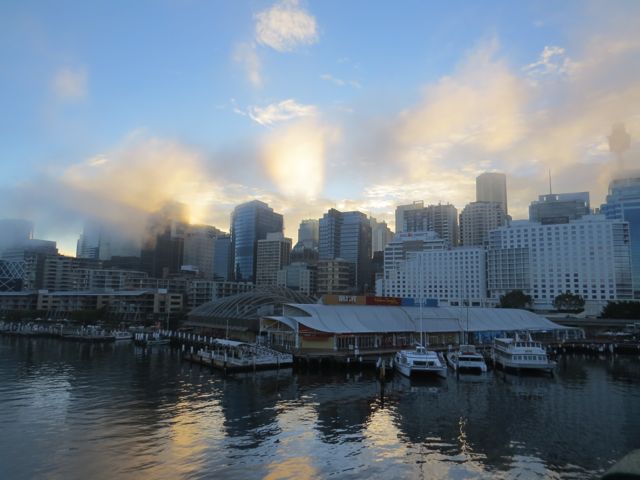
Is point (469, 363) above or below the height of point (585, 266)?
below

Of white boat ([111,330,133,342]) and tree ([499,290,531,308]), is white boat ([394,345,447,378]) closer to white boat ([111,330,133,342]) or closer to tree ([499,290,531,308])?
white boat ([111,330,133,342])

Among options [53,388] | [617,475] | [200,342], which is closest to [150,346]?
[200,342]

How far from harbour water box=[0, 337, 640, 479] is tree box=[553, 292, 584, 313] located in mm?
117314

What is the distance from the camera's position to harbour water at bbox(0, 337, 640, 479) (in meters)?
28.2

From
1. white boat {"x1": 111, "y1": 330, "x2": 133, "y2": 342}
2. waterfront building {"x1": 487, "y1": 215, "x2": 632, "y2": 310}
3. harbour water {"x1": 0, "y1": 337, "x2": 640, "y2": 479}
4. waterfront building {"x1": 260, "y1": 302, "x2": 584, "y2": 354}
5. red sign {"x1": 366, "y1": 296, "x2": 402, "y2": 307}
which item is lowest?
harbour water {"x1": 0, "y1": 337, "x2": 640, "y2": 479}

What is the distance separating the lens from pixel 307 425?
3734 centimetres

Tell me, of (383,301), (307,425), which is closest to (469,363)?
(383,301)

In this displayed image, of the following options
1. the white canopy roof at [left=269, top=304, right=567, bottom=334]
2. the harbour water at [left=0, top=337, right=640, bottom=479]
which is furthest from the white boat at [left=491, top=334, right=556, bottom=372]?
the white canopy roof at [left=269, top=304, right=567, bottom=334]

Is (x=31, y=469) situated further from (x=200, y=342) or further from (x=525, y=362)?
(x=200, y=342)

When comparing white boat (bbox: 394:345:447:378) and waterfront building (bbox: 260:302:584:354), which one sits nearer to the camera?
white boat (bbox: 394:345:447:378)

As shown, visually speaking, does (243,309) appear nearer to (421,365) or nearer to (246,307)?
(246,307)

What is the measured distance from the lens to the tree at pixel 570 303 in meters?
171

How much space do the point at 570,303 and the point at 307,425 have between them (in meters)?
164

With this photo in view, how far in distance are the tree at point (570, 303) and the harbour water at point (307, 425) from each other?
117314mm
